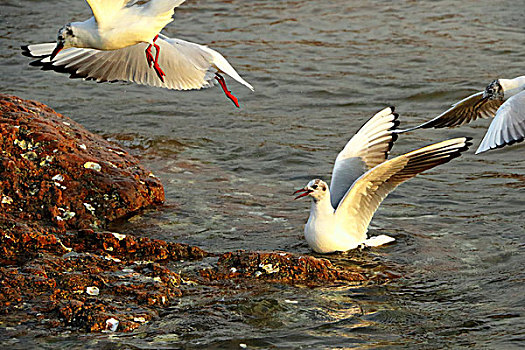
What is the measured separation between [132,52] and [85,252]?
220cm

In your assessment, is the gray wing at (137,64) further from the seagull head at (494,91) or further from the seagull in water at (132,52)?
the seagull head at (494,91)

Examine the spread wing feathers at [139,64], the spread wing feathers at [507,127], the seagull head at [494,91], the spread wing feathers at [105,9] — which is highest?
the spread wing feathers at [105,9]

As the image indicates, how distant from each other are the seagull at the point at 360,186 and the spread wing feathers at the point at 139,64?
1.27 metres

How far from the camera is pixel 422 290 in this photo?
561 cm

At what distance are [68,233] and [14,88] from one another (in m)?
6.27

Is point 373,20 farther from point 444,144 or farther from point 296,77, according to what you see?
point 444,144

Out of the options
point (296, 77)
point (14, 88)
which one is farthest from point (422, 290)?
point (14, 88)

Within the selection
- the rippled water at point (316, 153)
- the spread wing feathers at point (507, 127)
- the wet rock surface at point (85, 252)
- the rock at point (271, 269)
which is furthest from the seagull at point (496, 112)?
the rock at point (271, 269)

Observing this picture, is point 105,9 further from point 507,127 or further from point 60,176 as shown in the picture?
point 507,127

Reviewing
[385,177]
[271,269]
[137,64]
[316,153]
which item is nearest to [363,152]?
[385,177]

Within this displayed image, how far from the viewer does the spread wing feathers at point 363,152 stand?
6.89m

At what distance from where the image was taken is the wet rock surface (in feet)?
15.1

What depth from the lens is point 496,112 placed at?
7.12 m

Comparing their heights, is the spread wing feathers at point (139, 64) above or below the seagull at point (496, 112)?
above
